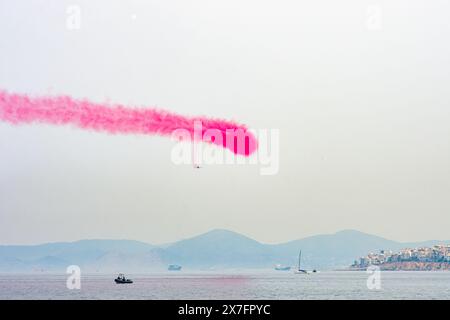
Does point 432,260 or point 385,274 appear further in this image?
point 385,274

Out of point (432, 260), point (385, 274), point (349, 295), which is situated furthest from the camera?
point (385, 274)

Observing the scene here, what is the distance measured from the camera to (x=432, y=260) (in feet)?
260
